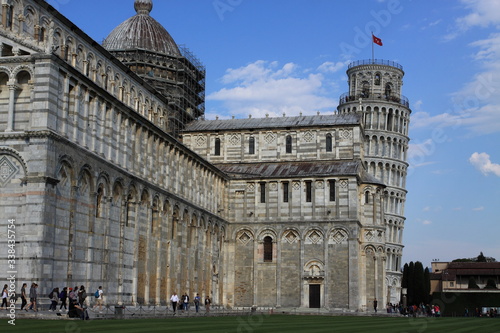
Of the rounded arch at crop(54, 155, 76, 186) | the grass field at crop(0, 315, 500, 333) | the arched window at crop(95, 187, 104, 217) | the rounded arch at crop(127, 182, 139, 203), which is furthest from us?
the rounded arch at crop(127, 182, 139, 203)

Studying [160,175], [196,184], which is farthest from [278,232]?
[160,175]

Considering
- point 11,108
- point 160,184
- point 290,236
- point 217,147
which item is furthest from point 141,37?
point 11,108

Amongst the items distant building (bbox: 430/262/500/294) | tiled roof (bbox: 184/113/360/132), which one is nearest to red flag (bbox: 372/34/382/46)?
tiled roof (bbox: 184/113/360/132)

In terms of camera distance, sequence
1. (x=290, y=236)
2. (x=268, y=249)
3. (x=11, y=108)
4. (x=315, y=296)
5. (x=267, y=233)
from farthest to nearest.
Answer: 1. (x=267, y=233)
2. (x=268, y=249)
3. (x=290, y=236)
4. (x=315, y=296)
5. (x=11, y=108)

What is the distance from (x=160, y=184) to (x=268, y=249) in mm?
17837

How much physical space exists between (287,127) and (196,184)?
14496mm

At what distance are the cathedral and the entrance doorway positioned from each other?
92 mm

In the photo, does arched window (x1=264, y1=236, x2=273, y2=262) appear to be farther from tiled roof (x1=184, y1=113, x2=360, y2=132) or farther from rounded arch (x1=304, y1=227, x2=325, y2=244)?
tiled roof (x1=184, y1=113, x2=360, y2=132)

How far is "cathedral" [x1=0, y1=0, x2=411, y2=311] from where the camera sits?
112ft

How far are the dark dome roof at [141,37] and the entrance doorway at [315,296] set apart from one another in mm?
27937

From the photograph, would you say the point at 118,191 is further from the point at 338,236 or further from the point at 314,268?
the point at 338,236

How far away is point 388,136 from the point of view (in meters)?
98.0

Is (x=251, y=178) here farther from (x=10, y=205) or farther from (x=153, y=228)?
(x=10, y=205)

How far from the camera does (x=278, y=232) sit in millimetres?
64562
